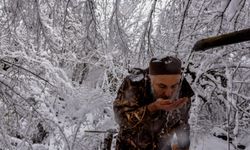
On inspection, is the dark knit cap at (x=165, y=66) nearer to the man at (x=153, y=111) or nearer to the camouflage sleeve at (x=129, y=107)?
the man at (x=153, y=111)

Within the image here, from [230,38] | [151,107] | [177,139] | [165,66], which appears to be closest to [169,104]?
[151,107]

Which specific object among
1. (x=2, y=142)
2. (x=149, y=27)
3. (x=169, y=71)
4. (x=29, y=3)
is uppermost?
(x=29, y=3)

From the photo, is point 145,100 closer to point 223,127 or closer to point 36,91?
point 223,127

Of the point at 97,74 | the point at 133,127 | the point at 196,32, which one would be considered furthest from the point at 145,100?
the point at 97,74

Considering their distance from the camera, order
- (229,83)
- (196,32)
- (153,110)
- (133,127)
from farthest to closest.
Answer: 1. (196,32)
2. (229,83)
3. (133,127)
4. (153,110)

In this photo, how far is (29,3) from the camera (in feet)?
12.4

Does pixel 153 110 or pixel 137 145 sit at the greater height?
pixel 153 110

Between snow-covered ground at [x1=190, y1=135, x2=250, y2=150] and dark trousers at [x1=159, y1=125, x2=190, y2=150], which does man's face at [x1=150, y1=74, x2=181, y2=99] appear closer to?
dark trousers at [x1=159, y1=125, x2=190, y2=150]

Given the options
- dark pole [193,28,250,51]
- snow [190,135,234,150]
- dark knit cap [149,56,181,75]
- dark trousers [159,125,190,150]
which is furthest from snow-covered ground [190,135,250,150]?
dark pole [193,28,250,51]

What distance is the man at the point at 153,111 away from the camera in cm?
202

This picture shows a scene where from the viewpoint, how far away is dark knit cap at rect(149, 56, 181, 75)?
202 centimetres

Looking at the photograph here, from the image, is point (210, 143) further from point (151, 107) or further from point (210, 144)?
point (151, 107)

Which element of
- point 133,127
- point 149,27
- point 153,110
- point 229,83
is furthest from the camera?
point 229,83

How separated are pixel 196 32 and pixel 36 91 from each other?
2.86 m
